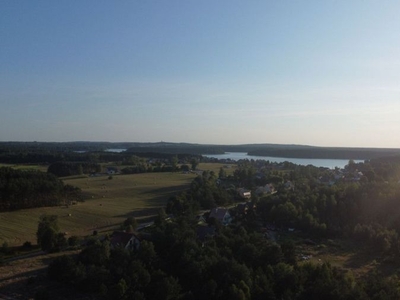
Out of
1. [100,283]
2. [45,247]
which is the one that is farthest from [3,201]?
[100,283]

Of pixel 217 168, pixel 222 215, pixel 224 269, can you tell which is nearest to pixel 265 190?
pixel 222 215

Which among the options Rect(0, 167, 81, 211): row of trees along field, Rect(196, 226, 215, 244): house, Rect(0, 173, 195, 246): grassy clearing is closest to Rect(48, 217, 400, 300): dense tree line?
Rect(196, 226, 215, 244): house

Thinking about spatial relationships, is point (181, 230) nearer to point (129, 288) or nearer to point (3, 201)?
point (129, 288)

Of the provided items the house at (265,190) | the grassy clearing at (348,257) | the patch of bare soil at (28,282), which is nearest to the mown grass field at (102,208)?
the patch of bare soil at (28,282)

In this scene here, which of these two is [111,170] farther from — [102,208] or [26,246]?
[26,246]

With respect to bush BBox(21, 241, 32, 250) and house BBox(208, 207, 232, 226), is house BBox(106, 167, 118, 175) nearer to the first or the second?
house BBox(208, 207, 232, 226)

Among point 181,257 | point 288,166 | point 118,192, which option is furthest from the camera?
point 288,166

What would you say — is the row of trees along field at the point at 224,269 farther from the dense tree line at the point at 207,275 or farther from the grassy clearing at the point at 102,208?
the grassy clearing at the point at 102,208
